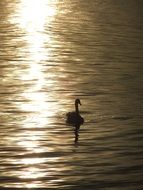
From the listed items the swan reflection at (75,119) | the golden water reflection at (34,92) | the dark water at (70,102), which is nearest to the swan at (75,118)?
the swan reflection at (75,119)

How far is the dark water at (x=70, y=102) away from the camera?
28.6 meters

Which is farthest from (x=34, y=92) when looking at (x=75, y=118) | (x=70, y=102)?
(x=75, y=118)

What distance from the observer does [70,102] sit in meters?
39.3

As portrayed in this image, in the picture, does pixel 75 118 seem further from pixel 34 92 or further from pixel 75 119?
pixel 34 92

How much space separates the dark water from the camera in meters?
28.6

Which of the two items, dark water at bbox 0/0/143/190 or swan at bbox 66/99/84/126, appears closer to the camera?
dark water at bbox 0/0/143/190

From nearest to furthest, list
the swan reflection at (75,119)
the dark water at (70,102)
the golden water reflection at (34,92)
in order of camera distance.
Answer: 1. the dark water at (70,102)
2. the golden water reflection at (34,92)
3. the swan reflection at (75,119)

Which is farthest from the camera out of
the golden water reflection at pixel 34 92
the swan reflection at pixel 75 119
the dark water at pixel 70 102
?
the swan reflection at pixel 75 119

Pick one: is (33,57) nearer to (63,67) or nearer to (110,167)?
(63,67)

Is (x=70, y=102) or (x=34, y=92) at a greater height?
(x=34, y=92)

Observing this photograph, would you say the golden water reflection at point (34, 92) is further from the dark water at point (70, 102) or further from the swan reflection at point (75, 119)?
the swan reflection at point (75, 119)

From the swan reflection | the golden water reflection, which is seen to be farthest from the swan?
the golden water reflection

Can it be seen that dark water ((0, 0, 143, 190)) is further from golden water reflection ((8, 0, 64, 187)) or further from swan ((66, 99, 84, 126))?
Answer: swan ((66, 99, 84, 126))

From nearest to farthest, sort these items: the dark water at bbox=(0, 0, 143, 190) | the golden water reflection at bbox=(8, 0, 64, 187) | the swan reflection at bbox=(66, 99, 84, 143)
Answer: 1. the dark water at bbox=(0, 0, 143, 190)
2. the golden water reflection at bbox=(8, 0, 64, 187)
3. the swan reflection at bbox=(66, 99, 84, 143)
